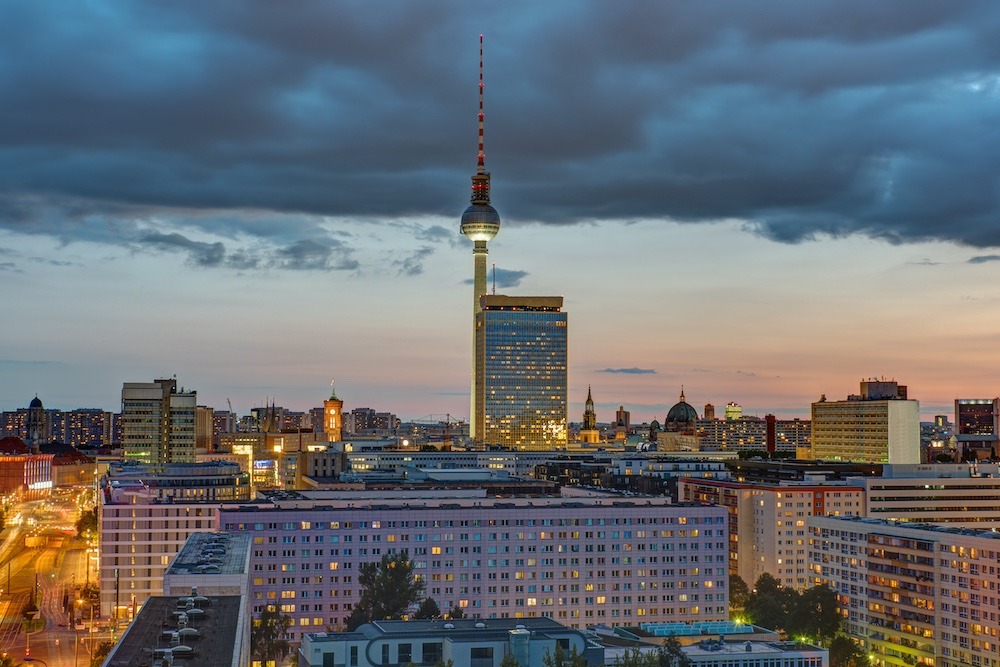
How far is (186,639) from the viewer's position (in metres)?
74.8

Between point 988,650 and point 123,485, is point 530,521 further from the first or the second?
point 123,485

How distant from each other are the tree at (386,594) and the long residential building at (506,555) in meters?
8.13

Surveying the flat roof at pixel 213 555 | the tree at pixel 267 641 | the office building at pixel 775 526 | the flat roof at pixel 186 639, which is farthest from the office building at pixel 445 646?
the office building at pixel 775 526

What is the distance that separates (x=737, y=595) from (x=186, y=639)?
109 metres

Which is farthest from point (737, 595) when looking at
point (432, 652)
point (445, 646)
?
point (445, 646)

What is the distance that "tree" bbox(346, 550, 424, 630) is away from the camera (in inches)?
5261

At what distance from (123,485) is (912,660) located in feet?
372

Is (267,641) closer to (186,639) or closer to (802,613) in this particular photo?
(186,639)

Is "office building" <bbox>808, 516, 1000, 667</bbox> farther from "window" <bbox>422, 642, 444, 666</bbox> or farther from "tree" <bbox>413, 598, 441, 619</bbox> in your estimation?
"window" <bbox>422, 642, 444, 666</bbox>

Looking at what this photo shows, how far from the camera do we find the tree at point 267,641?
125 metres

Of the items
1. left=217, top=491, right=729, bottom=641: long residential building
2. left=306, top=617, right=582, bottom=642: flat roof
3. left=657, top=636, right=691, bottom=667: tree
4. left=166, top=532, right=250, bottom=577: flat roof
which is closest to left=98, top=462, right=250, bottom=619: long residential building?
left=217, top=491, right=729, bottom=641: long residential building

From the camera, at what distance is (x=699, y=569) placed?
156 metres

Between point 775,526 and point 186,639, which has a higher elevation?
point 186,639

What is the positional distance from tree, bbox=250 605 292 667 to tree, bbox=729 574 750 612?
63.5 metres
